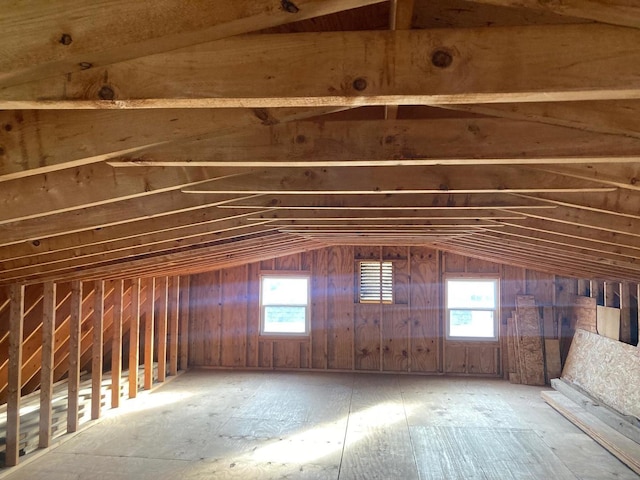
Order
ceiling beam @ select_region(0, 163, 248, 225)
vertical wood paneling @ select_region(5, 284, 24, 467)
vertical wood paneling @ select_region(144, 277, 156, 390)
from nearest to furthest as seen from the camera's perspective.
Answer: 1. ceiling beam @ select_region(0, 163, 248, 225)
2. vertical wood paneling @ select_region(5, 284, 24, 467)
3. vertical wood paneling @ select_region(144, 277, 156, 390)

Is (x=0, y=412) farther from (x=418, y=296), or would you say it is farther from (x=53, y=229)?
(x=418, y=296)

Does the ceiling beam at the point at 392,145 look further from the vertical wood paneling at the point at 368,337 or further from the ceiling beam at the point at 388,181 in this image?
the vertical wood paneling at the point at 368,337

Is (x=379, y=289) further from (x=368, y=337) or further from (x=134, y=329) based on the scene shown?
(x=134, y=329)

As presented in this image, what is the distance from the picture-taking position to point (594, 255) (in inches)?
174

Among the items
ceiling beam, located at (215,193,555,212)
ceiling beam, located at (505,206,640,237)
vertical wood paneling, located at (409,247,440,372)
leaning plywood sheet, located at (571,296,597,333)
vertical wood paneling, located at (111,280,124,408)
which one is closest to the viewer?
ceiling beam, located at (505,206,640,237)

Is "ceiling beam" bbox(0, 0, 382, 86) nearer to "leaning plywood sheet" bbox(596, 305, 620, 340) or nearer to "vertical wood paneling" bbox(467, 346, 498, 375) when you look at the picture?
"leaning plywood sheet" bbox(596, 305, 620, 340)

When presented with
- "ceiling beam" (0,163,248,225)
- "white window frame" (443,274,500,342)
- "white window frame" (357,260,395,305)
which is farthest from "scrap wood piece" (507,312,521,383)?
"ceiling beam" (0,163,248,225)

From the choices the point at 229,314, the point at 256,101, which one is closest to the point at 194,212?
the point at 256,101

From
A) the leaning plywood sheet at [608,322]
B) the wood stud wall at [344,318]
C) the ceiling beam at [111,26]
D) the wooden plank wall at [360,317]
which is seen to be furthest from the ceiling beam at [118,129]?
the wooden plank wall at [360,317]

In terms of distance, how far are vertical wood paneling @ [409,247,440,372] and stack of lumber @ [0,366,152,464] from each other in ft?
14.6

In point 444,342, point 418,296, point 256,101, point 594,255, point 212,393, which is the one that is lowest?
point 212,393

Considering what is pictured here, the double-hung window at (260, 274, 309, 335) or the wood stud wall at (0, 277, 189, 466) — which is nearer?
the wood stud wall at (0, 277, 189, 466)

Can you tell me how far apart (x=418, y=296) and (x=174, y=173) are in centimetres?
668

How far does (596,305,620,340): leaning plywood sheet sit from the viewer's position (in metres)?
6.26
